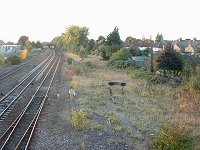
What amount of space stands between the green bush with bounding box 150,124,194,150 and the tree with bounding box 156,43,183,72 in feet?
59.9

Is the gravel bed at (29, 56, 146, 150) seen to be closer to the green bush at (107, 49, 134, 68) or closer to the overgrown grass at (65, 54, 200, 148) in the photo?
the overgrown grass at (65, 54, 200, 148)

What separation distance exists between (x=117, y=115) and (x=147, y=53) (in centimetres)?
5062

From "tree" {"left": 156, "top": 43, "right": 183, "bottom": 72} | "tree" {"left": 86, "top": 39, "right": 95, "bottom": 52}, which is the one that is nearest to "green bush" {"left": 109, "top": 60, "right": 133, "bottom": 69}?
"tree" {"left": 156, "top": 43, "right": 183, "bottom": 72}

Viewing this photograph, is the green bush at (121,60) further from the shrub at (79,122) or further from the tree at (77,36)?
the tree at (77,36)

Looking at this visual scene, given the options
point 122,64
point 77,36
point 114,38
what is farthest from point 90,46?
point 122,64

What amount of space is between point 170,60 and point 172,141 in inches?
763

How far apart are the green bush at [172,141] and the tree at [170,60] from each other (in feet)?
59.9

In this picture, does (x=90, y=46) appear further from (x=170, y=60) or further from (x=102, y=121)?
(x=102, y=121)

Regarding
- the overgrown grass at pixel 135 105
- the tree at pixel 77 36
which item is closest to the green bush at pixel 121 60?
the overgrown grass at pixel 135 105

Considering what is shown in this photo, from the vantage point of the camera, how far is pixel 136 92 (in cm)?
2653

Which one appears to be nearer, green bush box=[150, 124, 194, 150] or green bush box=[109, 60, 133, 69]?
green bush box=[150, 124, 194, 150]

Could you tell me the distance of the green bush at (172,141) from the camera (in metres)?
13.2

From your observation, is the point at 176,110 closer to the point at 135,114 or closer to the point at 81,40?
the point at 135,114

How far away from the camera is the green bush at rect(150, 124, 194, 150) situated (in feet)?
43.5
